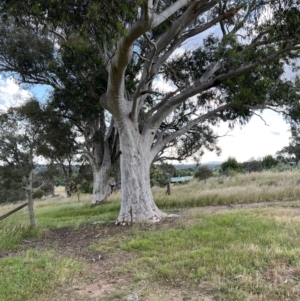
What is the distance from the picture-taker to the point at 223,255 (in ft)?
14.9

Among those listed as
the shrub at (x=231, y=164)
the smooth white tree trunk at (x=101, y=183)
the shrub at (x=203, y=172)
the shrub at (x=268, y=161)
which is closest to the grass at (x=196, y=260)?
the smooth white tree trunk at (x=101, y=183)

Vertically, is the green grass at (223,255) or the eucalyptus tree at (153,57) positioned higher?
the eucalyptus tree at (153,57)

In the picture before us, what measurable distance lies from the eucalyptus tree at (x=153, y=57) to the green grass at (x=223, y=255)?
2126 mm

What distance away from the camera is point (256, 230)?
5945mm

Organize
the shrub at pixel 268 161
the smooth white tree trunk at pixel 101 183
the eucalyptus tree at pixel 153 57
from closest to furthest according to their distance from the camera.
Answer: the eucalyptus tree at pixel 153 57, the smooth white tree trunk at pixel 101 183, the shrub at pixel 268 161

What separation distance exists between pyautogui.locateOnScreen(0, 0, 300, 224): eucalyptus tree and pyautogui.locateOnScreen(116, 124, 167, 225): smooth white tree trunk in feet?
0.08

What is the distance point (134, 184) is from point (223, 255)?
3.92 metres

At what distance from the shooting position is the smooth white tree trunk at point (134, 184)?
8.01 m

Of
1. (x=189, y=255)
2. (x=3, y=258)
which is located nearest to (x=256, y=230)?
(x=189, y=255)

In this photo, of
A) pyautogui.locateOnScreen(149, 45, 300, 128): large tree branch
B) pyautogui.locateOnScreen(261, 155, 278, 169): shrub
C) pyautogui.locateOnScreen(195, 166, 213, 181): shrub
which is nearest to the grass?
pyautogui.locateOnScreen(149, 45, 300, 128): large tree branch

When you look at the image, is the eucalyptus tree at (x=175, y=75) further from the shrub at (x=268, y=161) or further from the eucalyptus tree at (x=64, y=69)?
the shrub at (x=268, y=161)

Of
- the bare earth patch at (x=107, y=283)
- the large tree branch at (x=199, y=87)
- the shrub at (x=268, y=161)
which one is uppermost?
the large tree branch at (x=199, y=87)

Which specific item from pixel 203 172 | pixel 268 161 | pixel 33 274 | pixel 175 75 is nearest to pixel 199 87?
pixel 175 75

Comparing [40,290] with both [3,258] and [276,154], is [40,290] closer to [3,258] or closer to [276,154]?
[3,258]
